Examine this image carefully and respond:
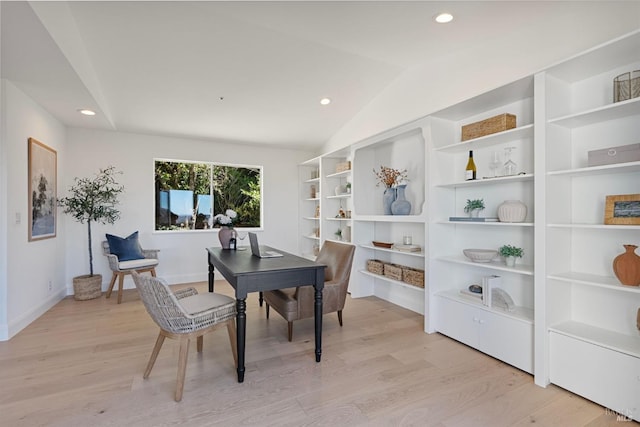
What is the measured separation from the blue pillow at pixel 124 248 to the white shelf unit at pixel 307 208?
2.73 metres

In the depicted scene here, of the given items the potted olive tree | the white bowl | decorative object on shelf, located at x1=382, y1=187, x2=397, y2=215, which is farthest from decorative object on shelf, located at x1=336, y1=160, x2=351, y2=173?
the potted olive tree

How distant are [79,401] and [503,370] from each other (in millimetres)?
2913

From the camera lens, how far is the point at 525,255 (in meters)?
2.62

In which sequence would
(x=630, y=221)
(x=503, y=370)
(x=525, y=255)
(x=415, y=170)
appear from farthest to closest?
(x=415, y=170), (x=525, y=255), (x=503, y=370), (x=630, y=221)

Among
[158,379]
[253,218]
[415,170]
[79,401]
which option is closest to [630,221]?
[415,170]

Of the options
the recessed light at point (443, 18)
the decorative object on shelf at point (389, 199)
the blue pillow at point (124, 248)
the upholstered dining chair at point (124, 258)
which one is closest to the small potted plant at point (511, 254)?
the decorative object on shelf at point (389, 199)

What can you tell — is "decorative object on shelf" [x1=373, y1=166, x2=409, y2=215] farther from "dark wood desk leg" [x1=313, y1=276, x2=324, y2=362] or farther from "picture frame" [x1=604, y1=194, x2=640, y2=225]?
"picture frame" [x1=604, y1=194, x2=640, y2=225]

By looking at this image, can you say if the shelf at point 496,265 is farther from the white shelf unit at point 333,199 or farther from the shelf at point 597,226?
the white shelf unit at point 333,199

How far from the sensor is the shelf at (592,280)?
1.83 meters

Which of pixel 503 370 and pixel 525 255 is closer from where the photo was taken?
pixel 503 370

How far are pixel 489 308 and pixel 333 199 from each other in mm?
2987

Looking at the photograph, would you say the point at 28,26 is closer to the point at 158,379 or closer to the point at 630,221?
the point at 158,379

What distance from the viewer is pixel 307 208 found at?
20.0 ft

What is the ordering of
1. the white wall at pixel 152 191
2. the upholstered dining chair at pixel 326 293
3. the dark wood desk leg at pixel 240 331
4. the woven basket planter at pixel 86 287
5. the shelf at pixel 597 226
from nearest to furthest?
the shelf at pixel 597 226 < the dark wood desk leg at pixel 240 331 < the upholstered dining chair at pixel 326 293 < the woven basket planter at pixel 86 287 < the white wall at pixel 152 191
